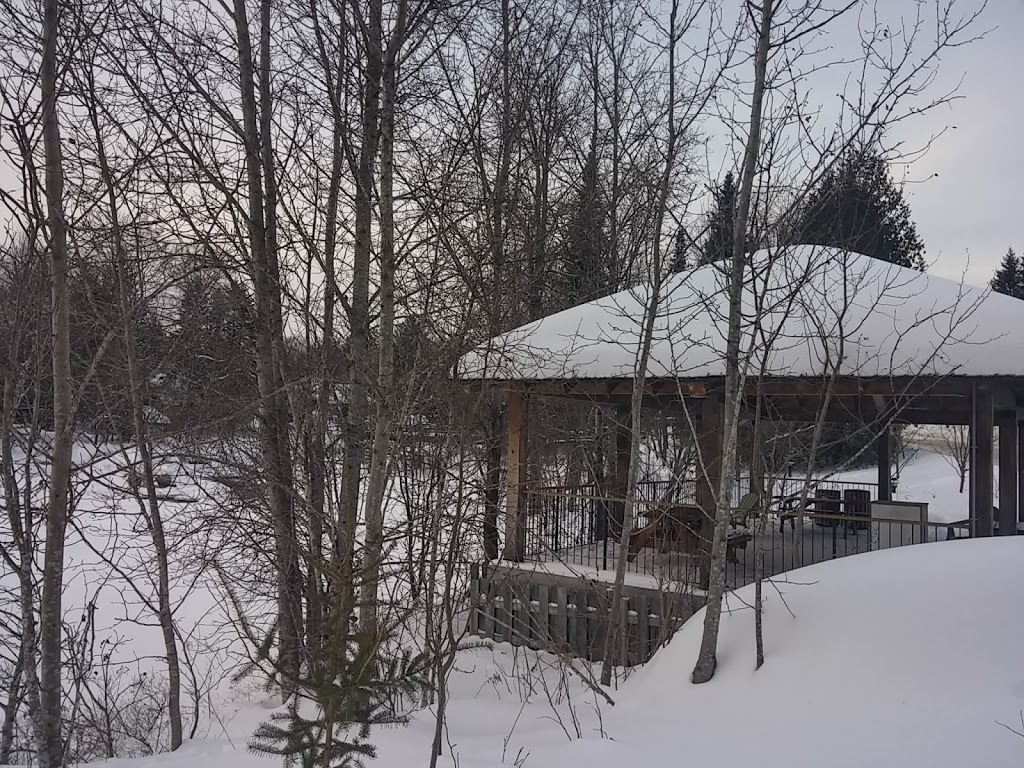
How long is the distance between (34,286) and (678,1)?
658 cm

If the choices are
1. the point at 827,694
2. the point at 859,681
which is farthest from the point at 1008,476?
the point at 827,694

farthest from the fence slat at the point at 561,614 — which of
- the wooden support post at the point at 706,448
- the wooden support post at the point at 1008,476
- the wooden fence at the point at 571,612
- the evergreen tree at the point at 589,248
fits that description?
the evergreen tree at the point at 589,248

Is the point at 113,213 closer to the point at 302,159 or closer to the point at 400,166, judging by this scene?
the point at 302,159

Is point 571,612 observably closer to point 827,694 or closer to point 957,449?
point 827,694

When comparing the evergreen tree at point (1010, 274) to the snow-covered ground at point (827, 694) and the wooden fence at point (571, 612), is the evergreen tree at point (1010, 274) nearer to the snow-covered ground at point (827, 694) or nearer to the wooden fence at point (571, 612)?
the wooden fence at point (571, 612)

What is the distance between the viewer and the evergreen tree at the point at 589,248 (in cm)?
1606

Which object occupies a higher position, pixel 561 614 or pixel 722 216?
pixel 722 216

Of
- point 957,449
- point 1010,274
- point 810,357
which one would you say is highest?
point 1010,274

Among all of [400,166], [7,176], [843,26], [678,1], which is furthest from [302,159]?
[843,26]

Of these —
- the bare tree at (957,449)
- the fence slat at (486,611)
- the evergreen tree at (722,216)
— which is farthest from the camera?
the bare tree at (957,449)

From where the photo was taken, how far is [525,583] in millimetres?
8531

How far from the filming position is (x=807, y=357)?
24.0 ft

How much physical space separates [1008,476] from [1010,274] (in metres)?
28.5

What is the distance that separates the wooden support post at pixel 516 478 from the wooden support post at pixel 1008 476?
250 inches
